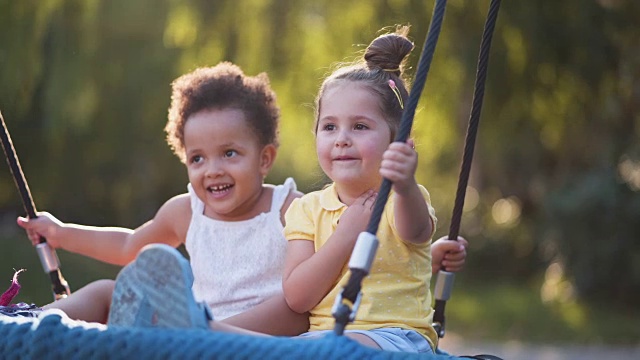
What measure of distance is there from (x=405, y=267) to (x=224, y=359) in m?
0.76

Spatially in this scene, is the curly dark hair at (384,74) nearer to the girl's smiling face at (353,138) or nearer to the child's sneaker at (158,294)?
the girl's smiling face at (353,138)

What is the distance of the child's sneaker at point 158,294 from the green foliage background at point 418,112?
3.08 feet

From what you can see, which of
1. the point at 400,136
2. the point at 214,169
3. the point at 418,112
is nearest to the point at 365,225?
the point at 400,136

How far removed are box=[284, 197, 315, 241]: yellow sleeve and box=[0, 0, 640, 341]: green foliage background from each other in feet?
0.58

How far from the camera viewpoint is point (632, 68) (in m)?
6.64

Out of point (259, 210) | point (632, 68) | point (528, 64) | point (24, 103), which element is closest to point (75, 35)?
point (24, 103)

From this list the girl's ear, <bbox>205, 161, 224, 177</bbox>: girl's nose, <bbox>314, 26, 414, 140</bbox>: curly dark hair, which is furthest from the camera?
the girl's ear

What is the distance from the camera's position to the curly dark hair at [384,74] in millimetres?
2246

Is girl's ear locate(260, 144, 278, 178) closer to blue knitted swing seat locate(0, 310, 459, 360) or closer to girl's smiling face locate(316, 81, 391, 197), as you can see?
girl's smiling face locate(316, 81, 391, 197)

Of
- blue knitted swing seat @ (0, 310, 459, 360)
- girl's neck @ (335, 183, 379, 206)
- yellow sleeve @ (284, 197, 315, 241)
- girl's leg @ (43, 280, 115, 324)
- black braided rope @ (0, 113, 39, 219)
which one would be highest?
girl's neck @ (335, 183, 379, 206)

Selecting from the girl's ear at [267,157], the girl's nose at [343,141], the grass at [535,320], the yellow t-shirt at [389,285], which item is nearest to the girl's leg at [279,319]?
the yellow t-shirt at [389,285]

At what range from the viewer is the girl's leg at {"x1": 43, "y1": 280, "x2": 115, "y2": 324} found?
7.46ft

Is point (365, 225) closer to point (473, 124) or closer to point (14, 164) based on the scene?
point (473, 124)

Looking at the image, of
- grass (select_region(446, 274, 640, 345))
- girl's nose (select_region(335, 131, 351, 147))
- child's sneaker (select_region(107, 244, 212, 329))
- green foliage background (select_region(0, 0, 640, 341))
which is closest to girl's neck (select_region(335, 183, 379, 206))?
girl's nose (select_region(335, 131, 351, 147))
